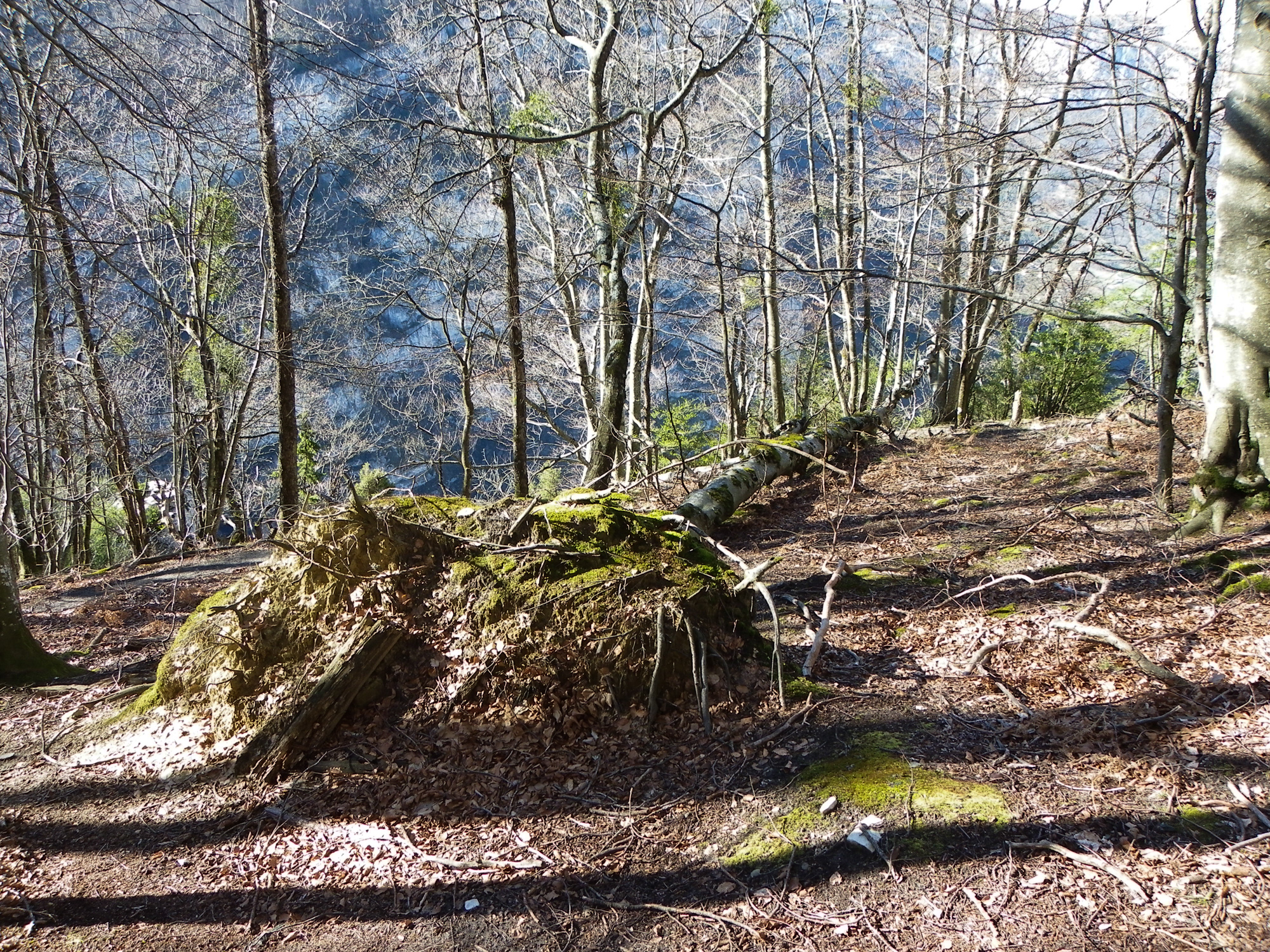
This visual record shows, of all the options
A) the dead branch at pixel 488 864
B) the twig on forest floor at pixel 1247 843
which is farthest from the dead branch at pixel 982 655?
the dead branch at pixel 488 864

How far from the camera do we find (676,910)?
113 inches

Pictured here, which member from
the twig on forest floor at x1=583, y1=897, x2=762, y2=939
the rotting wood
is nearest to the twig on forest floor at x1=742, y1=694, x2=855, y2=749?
the twig on forest floor at x1=583, y1=897, x2=762, y2=939

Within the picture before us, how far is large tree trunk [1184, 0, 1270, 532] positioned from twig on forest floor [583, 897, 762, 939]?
16.3 feet

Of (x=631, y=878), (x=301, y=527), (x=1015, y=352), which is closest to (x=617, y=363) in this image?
(x=301, y=527)

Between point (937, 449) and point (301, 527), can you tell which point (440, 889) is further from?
point (937, 449)

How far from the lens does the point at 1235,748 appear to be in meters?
3.14

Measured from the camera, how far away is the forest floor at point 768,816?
8.86 feet

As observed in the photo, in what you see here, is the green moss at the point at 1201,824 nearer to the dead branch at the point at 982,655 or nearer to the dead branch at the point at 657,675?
the dead branch at the point at 982,655

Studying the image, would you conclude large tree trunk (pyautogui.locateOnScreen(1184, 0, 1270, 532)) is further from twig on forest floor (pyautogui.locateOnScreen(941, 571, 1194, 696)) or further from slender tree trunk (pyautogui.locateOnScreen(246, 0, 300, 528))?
slender tree trunk (pyautogui.locateOnScreen(246, 0, 300, 528))

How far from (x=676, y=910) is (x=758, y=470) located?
6892 millimetres

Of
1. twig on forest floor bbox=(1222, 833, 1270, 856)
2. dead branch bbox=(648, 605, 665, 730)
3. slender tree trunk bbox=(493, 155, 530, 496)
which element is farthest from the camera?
slender tree trunk bbox=(493, 155, 530, 496)

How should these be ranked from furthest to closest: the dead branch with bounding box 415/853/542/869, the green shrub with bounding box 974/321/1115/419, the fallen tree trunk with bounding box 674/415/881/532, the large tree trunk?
the green shrub with bounding box 974/321/1115/419
the fallen tree trunk with bounding box 674/415/881/532
the large tree trunk
the dead branch with bounding box 415/853/542/869

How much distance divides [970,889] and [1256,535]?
13.2 ft

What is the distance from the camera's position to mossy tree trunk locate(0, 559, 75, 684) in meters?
5.23
